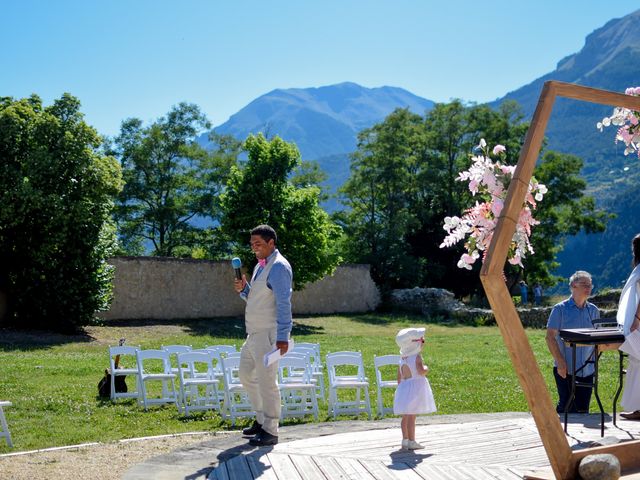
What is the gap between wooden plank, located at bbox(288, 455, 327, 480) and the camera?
594cm

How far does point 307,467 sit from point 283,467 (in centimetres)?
20

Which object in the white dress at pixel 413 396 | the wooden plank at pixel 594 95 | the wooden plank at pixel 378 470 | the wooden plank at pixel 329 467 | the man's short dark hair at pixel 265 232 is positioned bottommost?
the wooden plank at pixel 378 470

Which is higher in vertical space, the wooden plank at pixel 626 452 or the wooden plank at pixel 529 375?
the wooden plank at pixel 529 375

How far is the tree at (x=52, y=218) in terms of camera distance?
76.7ft

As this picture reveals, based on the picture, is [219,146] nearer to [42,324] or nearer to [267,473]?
[42,324]

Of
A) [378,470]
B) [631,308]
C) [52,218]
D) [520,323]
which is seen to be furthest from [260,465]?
[52,218]

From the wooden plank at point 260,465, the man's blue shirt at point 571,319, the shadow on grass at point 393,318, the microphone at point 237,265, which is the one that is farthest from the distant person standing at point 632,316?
the shadow on grass at point 393,318

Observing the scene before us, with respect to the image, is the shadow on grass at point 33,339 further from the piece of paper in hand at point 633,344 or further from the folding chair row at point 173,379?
the piece of paper in hand at point 633,344

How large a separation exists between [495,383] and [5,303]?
656 inches

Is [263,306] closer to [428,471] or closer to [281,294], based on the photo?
[281,294]

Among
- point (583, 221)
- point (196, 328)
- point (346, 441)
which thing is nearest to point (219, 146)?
point (583, 221)

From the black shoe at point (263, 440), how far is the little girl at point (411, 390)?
4.09 ft

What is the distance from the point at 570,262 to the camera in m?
132

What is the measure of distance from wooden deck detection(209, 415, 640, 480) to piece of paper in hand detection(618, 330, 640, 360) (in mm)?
729
